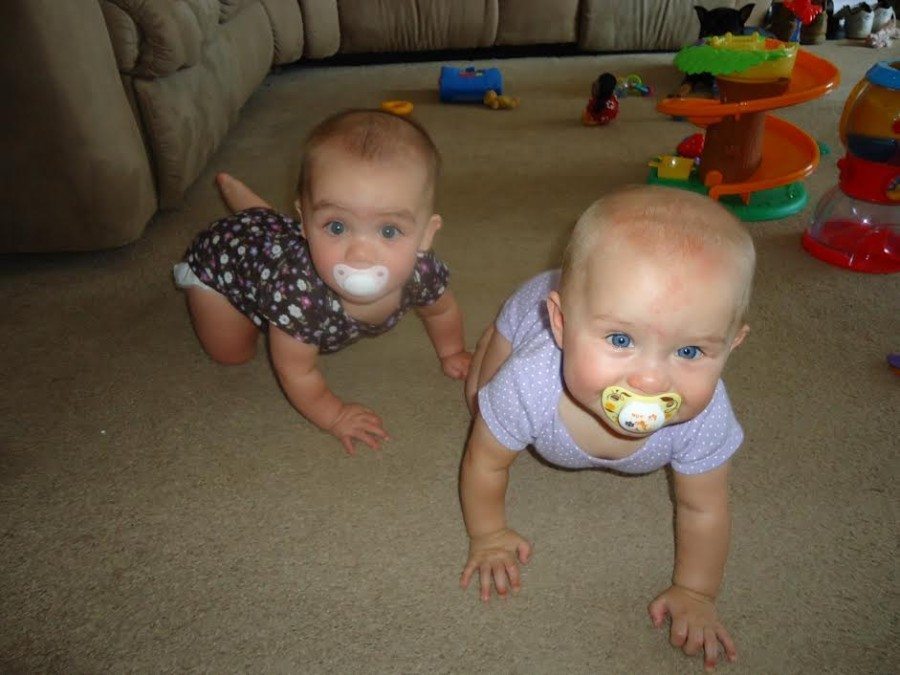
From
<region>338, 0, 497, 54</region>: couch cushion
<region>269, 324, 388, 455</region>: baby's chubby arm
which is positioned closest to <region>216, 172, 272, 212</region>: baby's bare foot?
<region>269, 324, 388, 455</region>: baby's chubby arm

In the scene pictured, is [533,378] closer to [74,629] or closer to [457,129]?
[74,629]

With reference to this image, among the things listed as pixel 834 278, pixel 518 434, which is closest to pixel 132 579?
pixel 518 434

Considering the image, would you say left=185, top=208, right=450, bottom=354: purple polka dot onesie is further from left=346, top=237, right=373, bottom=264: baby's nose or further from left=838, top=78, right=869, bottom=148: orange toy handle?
left=838, top=78, right=869, bottom=148: orange toy handle

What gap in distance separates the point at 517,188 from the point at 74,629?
1.26 m

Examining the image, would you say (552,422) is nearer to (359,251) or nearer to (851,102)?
(359,251)

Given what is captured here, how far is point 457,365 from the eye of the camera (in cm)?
112

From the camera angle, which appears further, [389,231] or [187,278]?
[187,278]

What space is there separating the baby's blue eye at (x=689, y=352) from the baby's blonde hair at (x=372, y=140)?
41 cm

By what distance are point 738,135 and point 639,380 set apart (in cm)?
120

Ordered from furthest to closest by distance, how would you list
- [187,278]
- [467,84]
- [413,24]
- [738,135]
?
[413,24] < [467,84] < [738,135] < [187,278]

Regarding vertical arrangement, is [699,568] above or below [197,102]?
below

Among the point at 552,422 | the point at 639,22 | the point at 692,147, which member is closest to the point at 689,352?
the point at 552,422

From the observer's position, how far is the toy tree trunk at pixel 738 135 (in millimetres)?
1541

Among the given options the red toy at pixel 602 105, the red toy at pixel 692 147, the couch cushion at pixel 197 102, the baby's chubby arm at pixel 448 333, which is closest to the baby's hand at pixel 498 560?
the baby's chubby arm at pixel 448 333
